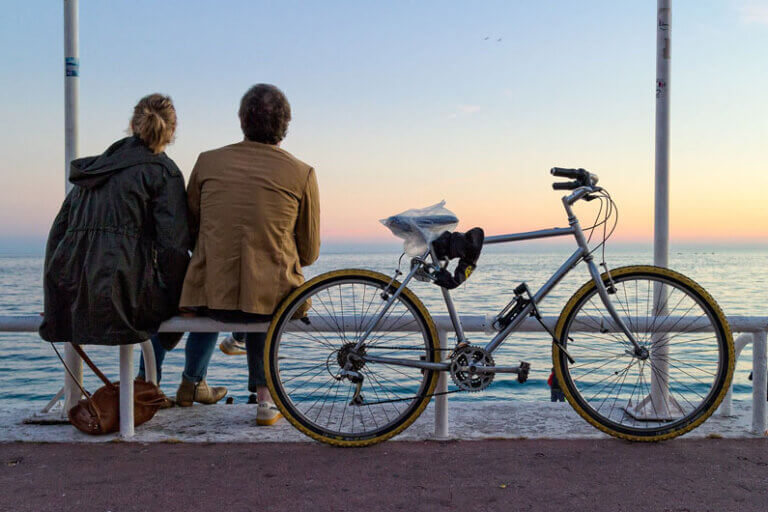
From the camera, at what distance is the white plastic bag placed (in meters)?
3.37

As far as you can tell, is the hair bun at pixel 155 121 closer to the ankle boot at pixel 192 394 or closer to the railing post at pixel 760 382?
the ankle boot at pixel 192 394

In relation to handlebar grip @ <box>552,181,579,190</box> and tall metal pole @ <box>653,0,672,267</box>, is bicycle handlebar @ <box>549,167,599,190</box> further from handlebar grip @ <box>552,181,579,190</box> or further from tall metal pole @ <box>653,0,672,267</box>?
tall metal pole @ <box>653,0,672,267</box>

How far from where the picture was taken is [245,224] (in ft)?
11.0

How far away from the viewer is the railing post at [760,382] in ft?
11.6

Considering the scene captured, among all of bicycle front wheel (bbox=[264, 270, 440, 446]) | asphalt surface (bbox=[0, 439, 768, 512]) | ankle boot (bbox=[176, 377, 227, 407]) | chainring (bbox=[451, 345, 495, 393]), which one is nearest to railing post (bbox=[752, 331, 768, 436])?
asphalt surface (bbox=[0, 439, 768, 512])

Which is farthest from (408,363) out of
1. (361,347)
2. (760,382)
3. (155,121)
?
(760,382)

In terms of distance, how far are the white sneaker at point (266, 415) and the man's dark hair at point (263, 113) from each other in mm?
1473

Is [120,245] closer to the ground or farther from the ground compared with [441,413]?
farther from the ground

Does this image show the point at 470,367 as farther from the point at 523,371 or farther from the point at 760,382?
the point at 760,382

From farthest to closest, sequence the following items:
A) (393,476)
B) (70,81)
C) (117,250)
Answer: (70,81)
(117,250)
(393,476)

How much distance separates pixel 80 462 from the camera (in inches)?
125

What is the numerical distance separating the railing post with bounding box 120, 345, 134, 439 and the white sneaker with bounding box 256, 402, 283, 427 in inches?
26.3

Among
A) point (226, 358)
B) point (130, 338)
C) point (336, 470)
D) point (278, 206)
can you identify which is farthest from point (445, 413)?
point (226, 358)

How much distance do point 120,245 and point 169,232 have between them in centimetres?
24
